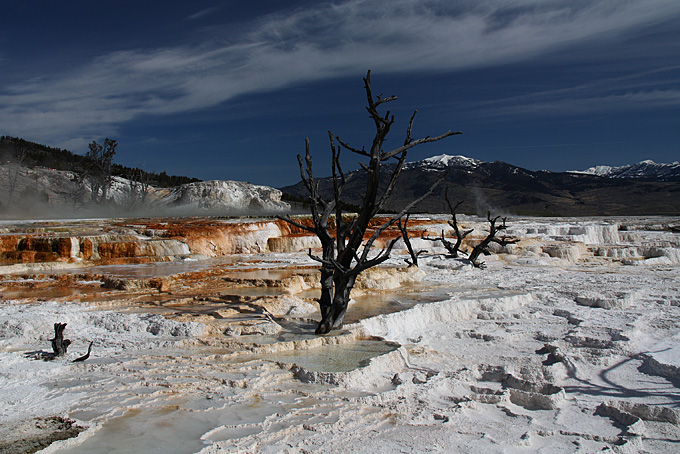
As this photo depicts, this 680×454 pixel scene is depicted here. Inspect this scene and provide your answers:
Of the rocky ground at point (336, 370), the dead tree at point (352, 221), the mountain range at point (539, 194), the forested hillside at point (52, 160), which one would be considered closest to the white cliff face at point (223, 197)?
the forested hillside at point (52, 160)

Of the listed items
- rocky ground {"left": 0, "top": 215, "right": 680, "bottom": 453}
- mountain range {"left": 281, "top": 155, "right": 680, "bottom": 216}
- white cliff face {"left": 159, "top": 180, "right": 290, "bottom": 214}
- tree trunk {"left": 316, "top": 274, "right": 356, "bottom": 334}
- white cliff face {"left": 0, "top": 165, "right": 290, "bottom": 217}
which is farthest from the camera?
mountain range {"left": 281, "top": 155, "right": 680, "bottom": 216}

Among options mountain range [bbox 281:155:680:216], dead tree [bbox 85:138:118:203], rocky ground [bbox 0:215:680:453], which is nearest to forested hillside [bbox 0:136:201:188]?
dead tree [bbox 85:138:118:203]

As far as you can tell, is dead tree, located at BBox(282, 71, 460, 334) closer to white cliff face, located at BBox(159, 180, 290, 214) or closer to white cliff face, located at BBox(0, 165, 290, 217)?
white cliff face, located at BBox(0, 165, 290, 217)

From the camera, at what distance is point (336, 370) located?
13.6ft

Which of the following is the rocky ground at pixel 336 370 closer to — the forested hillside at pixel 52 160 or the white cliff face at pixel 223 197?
the white cliff face at pixel 223 197

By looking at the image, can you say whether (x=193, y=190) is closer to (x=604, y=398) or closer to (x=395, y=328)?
(x=395, y=328)

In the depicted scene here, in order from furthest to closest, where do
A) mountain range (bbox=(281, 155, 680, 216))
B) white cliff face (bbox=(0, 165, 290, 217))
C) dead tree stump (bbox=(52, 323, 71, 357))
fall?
mountain range (bbox=(281, 155, 680, 216))
white cliff face (bbox=(0, 165, 290, 217))
dead tree stump (bbox=(52, 323, 71, 357))

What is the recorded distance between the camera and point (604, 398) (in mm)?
4145

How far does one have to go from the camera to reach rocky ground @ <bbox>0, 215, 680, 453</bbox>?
3.18 metres

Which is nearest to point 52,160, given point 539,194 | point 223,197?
point 223,197

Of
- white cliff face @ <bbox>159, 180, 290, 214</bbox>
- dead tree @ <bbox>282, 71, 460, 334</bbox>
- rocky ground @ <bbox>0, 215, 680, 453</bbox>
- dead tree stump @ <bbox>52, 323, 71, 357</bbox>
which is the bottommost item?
rocky ground @ <bbox>0, 215, 680, 453</bbox>

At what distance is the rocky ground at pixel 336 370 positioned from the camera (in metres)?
3.18

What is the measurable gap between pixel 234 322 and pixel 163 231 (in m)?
9.83

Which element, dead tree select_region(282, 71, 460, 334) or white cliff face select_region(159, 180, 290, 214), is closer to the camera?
dead tree select_region(282, 71, 460, 334)
